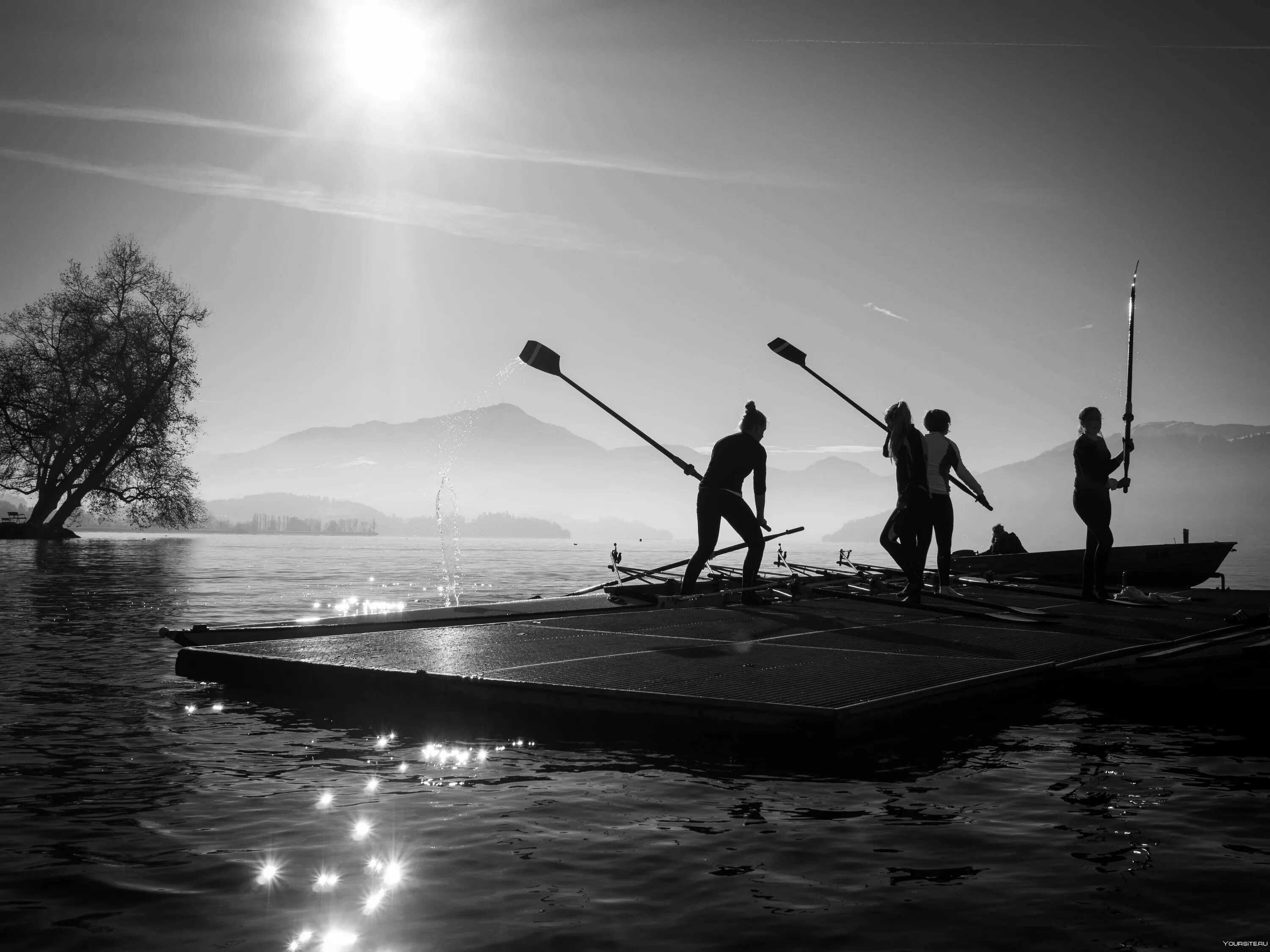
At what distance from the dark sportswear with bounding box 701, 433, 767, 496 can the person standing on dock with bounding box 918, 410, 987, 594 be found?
2.08 meters

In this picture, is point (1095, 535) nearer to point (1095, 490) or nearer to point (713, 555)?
point (1095, 490)

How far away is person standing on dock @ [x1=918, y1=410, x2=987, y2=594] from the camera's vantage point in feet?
37.7

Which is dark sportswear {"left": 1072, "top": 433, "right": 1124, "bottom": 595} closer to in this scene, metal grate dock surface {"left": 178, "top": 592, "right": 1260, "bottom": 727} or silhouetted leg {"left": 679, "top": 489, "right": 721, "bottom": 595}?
metal grate dock surface {"left": 178, "top": 592, "right": 1260, "bottom": 727}

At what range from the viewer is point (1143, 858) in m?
3.82

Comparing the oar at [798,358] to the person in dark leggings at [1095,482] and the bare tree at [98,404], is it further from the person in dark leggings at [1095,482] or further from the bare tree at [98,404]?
the bare tree at [98,404]

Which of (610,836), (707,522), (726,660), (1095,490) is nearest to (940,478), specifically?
(1095,490)

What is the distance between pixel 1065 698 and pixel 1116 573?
13402 millimetres

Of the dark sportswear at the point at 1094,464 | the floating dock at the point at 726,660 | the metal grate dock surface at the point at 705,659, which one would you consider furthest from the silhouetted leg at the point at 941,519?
the dark sportswear at the point at 1094,464

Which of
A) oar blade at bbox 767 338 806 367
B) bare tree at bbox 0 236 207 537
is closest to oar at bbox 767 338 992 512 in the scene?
oar blade at bbox 767 338 806 367

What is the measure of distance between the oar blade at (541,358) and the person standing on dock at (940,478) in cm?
600

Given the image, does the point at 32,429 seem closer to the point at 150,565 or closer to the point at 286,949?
the point at 150,565

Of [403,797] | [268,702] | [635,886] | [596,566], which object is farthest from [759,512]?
[596,566]

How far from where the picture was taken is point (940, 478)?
38.0 ft

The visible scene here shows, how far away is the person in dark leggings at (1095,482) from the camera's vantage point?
11656 mm
